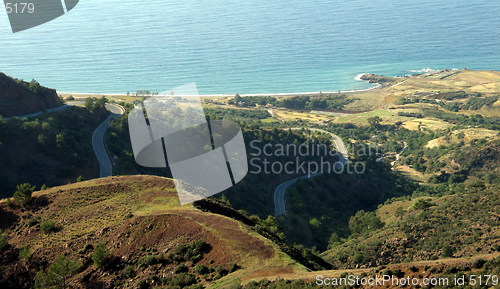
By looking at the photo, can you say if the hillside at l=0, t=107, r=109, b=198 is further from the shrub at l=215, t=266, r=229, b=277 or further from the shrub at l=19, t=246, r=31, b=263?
the shrub at l=215, t=266, r=229, b=277

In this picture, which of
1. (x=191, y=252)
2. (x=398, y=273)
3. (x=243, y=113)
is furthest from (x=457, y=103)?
(x=191, y=252)

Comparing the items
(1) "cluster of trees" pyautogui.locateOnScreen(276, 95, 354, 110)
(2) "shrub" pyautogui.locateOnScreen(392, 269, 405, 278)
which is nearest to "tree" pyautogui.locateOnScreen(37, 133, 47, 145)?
(2) "shrub" pyautogui.locateOnScreen(392, 269, 405, 278)

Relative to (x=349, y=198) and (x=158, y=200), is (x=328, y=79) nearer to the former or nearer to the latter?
(x=349, y=198)

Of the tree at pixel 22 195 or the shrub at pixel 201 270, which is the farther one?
the tree at pixel 22 195

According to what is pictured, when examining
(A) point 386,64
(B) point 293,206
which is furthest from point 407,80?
(B) point 293,206

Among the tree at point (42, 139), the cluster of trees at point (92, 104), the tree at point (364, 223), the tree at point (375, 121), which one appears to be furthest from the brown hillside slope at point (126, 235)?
the tree at point (375, 121)

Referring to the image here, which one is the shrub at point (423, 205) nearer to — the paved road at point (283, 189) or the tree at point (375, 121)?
the paved road at point (283, 189)
